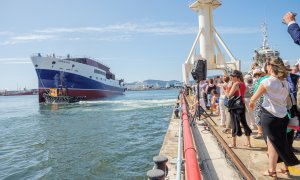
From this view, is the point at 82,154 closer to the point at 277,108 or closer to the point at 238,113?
the point at 238,113

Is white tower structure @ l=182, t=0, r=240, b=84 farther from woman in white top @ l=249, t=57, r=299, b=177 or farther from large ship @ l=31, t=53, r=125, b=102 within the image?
large ship @ l=31, t=53, r=125, b=102

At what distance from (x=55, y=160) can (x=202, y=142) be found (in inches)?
225

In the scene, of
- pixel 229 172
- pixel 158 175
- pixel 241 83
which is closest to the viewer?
pixel 158 175

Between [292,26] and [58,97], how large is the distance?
43.2 meters

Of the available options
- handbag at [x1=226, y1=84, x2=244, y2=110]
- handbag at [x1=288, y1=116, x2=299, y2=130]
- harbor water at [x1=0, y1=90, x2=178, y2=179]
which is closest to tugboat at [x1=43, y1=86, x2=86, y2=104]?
harbor water at [x1=0, y1=90, x2=178, y2=179]

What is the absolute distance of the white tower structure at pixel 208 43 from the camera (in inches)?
955

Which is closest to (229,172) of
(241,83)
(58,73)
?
(241,83)

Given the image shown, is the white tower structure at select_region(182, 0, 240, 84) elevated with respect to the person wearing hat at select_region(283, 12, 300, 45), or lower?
elevated

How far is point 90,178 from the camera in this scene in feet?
23.3

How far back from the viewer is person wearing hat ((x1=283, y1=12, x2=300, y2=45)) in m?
3.35

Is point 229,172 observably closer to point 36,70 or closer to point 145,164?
point 145,164

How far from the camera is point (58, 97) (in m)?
43.2

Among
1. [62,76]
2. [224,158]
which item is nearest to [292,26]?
[224,158]

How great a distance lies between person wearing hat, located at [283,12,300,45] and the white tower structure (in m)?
20.6
